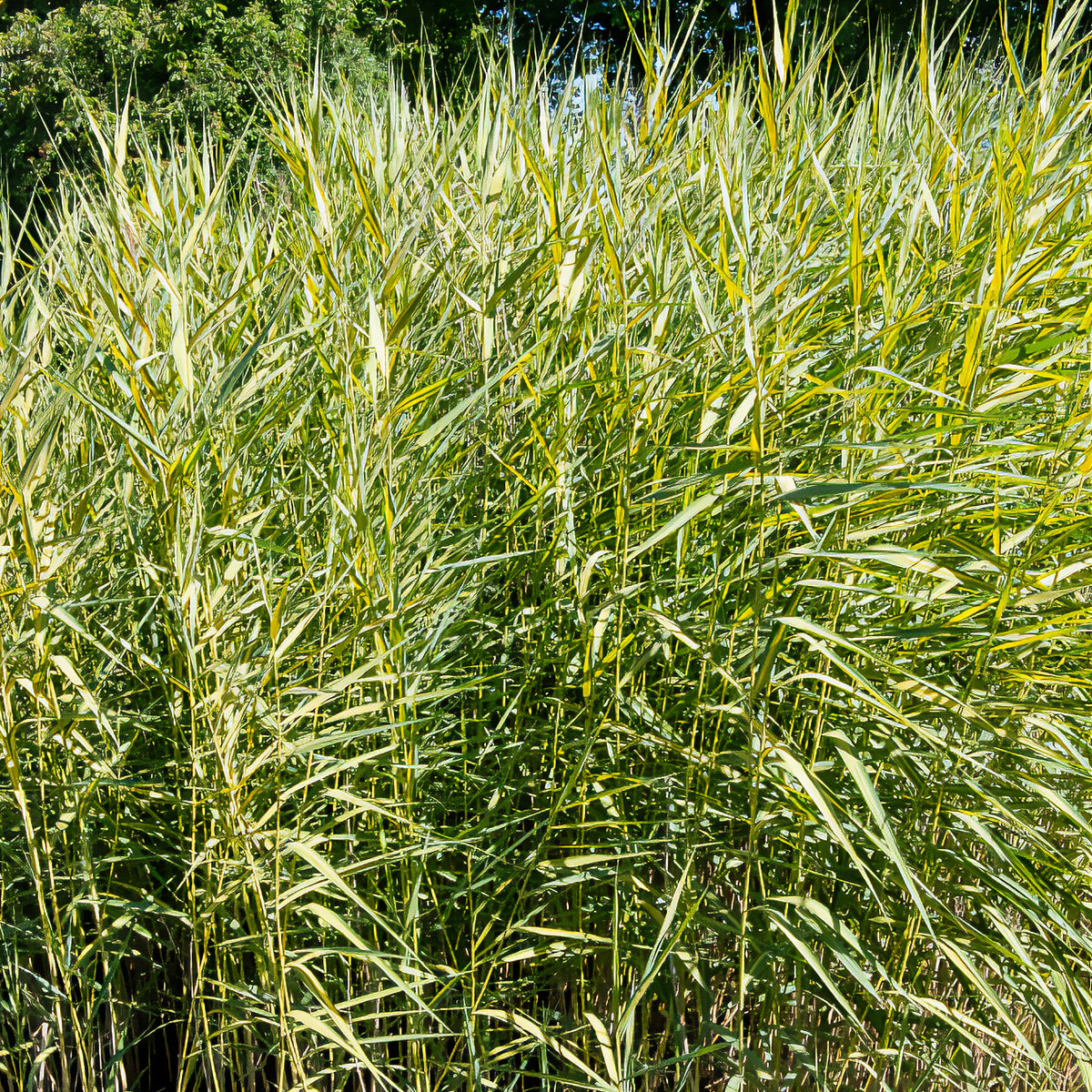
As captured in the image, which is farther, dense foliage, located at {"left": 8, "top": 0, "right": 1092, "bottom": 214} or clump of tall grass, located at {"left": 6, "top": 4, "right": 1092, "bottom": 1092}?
dense foliage, located at {"left": 8, "top": 0, "right": 1092, "bottom": 214}

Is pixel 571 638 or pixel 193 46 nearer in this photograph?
pixel 571 638

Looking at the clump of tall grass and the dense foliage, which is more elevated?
the dense foliage

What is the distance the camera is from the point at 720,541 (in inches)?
62.6

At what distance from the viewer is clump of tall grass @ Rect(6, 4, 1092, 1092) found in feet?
4.63

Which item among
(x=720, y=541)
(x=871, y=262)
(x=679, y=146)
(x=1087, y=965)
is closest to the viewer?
(x=1087, y=965)

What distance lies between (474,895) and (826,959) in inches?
24.4

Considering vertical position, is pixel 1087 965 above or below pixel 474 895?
above

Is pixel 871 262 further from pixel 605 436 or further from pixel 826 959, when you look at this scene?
pixel 826 959

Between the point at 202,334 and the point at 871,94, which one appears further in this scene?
the point at 871,94

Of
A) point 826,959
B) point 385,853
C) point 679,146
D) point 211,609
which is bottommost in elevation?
point 826,959

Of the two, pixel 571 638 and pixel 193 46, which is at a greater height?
pixel 193 46

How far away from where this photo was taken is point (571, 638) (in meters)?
1.70

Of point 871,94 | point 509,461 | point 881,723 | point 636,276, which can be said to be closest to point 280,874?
point 509,461

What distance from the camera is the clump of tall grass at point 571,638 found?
1410 mm
